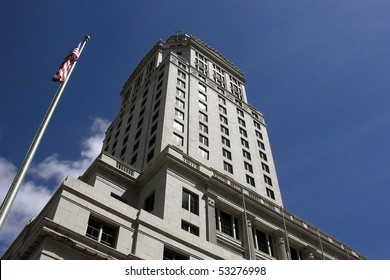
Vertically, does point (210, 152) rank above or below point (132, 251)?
above

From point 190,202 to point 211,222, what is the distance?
2.73m

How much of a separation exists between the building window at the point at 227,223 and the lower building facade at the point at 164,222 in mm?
105

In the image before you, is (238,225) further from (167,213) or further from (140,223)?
(140,223)

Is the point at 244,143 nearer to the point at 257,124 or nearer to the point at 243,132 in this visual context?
the point at 243,132

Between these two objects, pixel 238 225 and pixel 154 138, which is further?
pixel 154 138

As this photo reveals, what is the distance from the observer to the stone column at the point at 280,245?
39.0 meters

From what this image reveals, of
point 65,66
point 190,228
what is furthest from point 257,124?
point 65,66

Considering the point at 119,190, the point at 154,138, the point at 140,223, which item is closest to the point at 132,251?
the point at 140,223

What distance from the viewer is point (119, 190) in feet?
126

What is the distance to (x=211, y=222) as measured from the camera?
117 ft

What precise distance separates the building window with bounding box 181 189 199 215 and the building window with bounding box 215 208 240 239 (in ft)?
9.85

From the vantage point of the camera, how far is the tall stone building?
26.3 metres
